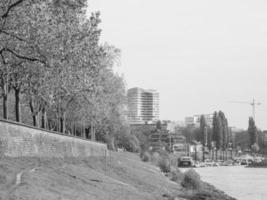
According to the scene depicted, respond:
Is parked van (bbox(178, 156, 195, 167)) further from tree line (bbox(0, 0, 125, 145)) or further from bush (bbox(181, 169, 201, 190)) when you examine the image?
tree line (bbox(0, 0, 125, 145))

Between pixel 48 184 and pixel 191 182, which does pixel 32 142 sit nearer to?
pixel 48 184

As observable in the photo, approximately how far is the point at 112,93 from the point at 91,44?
45.2m

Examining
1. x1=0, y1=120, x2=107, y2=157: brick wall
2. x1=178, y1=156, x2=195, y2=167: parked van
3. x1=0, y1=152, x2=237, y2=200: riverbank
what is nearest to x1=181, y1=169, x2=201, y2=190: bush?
x1=0, y1=120, x2=107, y2=157: brick wall

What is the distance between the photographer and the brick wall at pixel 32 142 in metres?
29.5

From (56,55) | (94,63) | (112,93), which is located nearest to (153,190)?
(94,63)

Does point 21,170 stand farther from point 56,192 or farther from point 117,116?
point 117,116

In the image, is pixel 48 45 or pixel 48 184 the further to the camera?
pixel 48 45

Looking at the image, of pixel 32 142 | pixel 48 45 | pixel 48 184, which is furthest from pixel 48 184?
pixel 32 142

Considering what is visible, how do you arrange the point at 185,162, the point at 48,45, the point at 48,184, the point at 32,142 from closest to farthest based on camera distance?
1. the point at 48,184
2. the point at 48,45
3. the point at 32,142
4. the point at 185,162

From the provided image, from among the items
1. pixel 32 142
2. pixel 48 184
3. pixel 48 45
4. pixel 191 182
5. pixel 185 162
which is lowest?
pixel 185 162

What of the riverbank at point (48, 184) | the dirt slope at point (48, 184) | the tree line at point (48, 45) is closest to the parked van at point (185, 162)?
the riverbank at point (48, 184)

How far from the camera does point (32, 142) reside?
3459 centimetres

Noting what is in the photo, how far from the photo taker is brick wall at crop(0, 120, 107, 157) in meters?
29.5

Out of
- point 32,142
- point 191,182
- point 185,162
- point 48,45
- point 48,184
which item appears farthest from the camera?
point 185,162
